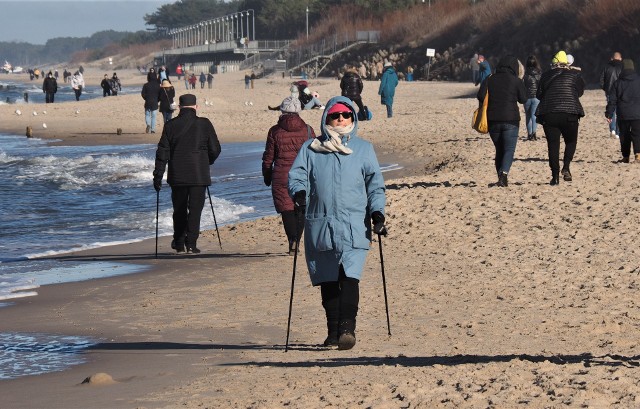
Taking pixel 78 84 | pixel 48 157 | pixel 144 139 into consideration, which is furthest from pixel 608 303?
pixel 78 84

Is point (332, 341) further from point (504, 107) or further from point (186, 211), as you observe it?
point (504, 107)

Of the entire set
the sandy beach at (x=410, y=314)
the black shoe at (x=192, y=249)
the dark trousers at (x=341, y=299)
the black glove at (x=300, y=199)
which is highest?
the black glove at (x=300, y=199)

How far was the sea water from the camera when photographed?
8.49m

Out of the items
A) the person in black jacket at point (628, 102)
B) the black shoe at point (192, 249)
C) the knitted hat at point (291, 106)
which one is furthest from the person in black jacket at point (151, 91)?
the knitted hat at point (291, 106)

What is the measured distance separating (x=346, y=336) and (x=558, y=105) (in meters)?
8.36

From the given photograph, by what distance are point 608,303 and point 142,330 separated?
10.9ft

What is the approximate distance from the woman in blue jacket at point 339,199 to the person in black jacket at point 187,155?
4.81 m

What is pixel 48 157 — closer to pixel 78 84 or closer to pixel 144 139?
pixel 144 139

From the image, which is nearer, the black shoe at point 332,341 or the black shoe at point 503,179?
the black shoe at point 332,341

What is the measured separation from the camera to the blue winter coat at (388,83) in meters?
31.9

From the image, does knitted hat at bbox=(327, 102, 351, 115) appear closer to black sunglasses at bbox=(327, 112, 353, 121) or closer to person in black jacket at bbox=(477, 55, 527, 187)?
black sunglasses at bbox=(327, 112, 353, 121)

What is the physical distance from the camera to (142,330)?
342 inches

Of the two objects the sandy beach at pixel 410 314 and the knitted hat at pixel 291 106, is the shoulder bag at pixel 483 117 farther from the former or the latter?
the knitted hat at pixel 291 106

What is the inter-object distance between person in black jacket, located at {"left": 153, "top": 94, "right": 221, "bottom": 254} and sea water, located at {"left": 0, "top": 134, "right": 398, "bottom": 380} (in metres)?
0.59
